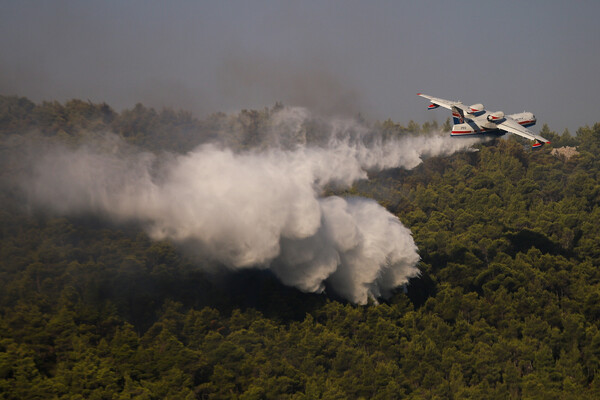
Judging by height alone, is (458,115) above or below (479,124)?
above

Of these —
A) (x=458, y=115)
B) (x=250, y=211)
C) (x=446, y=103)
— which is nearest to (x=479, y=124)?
(x=458, y=115)

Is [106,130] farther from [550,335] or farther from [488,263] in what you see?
[550,335]

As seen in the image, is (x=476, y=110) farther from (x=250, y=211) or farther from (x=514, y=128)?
(x=250, y=211)


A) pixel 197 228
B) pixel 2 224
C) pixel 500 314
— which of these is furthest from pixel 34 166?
pixel 500 314

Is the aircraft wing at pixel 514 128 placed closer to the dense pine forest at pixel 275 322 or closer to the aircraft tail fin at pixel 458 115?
the aircraft tail fin at pixel 458 115

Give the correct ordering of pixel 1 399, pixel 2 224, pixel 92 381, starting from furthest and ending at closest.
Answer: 1. pixel 2 224
2. pixel 92 381
3. pixel 1 399

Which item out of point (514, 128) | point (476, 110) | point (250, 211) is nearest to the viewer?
point (250, 211)
